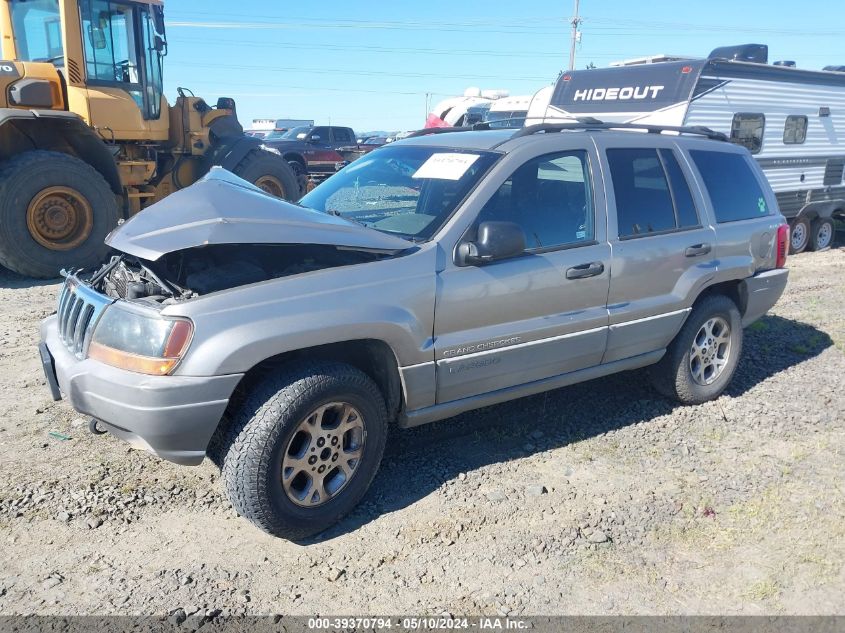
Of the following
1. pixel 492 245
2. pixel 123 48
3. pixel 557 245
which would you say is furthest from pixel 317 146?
pixel 492 245

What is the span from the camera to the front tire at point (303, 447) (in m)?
3.07

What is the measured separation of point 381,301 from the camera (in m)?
3.31

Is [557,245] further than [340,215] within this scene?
No

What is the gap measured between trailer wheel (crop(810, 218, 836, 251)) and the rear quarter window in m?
8.14

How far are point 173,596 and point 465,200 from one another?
2.32m

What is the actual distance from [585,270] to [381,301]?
134 cm

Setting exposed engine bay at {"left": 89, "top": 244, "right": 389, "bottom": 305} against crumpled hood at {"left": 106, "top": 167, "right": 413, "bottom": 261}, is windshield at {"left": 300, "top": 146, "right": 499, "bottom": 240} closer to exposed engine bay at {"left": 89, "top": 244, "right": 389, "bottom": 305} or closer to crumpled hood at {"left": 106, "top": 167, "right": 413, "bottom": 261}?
crumpled hood at {"left": 106, "top": 167, "right": 413, "bottom": 261}

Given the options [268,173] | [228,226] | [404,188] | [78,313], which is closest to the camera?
[228,226]

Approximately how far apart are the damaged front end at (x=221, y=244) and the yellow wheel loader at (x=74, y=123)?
16.1 ft

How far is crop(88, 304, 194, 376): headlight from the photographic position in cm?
290

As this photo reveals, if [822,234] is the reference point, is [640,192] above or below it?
above

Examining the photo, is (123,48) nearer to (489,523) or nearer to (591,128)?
(591,128)

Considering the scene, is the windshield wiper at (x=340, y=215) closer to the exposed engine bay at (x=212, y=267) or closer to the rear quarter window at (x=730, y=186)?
the exposed engine bay at (x=212, y=267)

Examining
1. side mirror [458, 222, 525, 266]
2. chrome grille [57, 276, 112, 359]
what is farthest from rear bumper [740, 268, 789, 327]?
chrome grille [57, 276, 112, 359]
